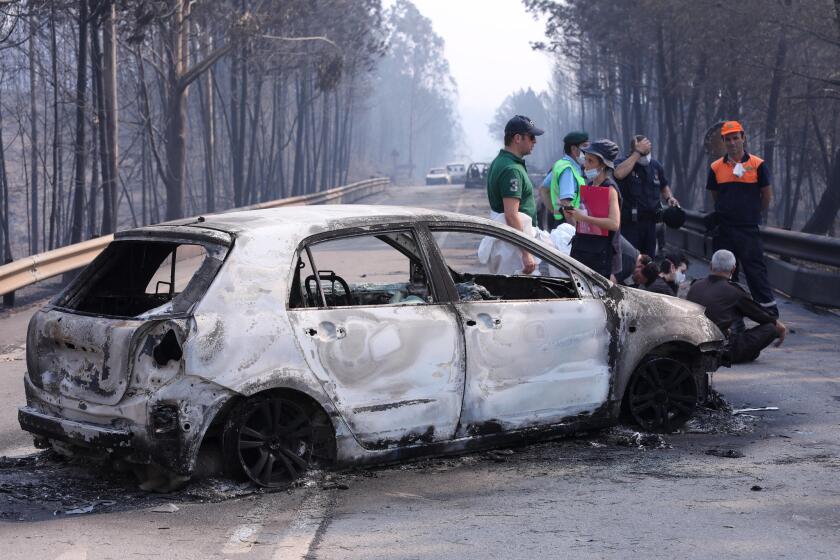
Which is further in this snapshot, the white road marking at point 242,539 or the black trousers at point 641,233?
the black trousers at point 641,233

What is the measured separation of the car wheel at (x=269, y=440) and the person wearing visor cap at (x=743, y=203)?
6.71m

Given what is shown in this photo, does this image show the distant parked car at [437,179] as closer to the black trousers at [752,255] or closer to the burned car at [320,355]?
the black trousers at [752,255]

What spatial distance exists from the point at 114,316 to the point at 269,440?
0.94 m

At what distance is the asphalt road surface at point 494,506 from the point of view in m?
4.99

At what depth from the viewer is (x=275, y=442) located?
587 cm

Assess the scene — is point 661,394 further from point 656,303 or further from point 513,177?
point 513,177

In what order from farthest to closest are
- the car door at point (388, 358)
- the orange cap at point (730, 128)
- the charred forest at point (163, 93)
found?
1. the charred forest at point (163, 93)
2. the orange cap at point (730, 128)
3. the car door at point (388, 358)

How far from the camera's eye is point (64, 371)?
602cm

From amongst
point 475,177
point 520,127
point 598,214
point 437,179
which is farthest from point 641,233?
point 437,179

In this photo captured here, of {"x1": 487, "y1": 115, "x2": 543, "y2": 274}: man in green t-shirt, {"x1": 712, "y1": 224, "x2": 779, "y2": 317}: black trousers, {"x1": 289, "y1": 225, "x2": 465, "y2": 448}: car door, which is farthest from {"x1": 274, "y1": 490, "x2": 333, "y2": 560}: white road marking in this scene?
{"x1": 712, "y1": 224, "x2": 779, "y2": 317}: black trousers

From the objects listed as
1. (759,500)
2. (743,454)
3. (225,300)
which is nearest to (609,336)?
(743,454)

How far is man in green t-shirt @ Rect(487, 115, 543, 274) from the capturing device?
9375 millimetres

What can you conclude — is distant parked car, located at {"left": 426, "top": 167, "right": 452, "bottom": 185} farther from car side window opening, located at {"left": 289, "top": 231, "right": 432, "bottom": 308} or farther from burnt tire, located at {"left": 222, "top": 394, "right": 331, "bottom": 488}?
burnt tire, located at {"left": 222, "top": 394, "right": 331, "bottom": 488}

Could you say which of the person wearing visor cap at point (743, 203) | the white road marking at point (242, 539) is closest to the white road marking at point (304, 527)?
the white road marking at point (242, 539)
